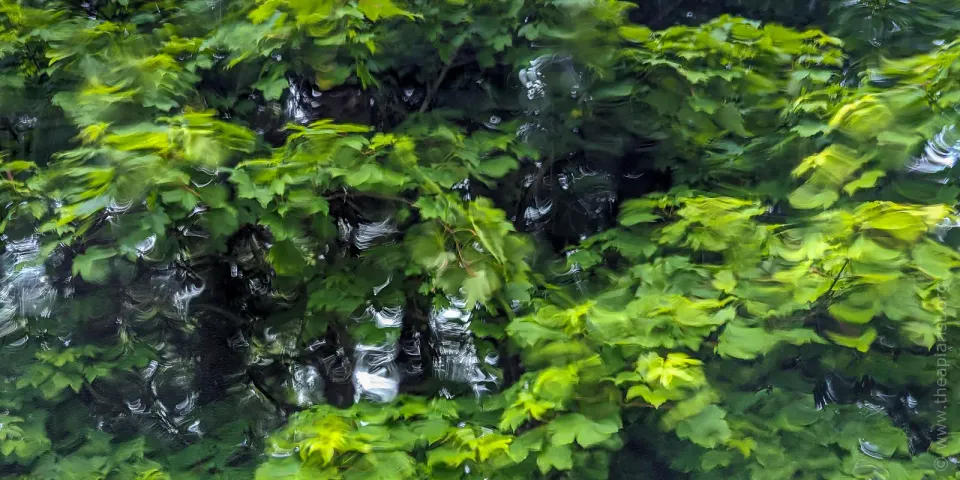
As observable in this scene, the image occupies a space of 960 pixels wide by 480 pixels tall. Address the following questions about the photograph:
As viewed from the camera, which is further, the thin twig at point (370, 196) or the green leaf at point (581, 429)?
the thin twig at point (370, 196)

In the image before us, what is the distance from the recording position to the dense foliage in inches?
86.4

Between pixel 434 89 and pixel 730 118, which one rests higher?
pixel 730 118

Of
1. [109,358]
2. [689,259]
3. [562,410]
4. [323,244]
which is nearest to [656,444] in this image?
[562,410]

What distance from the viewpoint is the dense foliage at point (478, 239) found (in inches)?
86.4

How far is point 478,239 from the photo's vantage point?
2393 mm

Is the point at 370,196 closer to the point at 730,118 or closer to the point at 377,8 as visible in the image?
the point at 377,8

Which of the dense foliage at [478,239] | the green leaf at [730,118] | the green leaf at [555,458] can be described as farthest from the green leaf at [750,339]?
the green leaf at [730,118]

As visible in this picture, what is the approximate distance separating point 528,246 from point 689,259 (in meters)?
0.61

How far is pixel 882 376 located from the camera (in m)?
2.54

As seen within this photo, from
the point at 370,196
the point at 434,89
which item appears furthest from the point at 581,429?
the point at 434,89

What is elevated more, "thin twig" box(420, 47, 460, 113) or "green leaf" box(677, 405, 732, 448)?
"thin twig" box(420, 47, 460, 113)

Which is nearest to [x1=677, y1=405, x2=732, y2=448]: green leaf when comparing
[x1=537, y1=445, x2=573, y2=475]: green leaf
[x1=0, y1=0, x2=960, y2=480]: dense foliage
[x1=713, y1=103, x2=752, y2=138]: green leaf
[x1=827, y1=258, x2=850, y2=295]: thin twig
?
[x1=0, y1=0, x2=960, y2=480]: dense foliage

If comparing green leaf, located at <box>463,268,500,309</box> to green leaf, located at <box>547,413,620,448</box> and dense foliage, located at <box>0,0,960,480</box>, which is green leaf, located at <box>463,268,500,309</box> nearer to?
dense foliage, located at <box>0,0,960,480</box>

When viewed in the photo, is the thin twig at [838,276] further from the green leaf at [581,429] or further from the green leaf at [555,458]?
the green leaf at [555,458]
